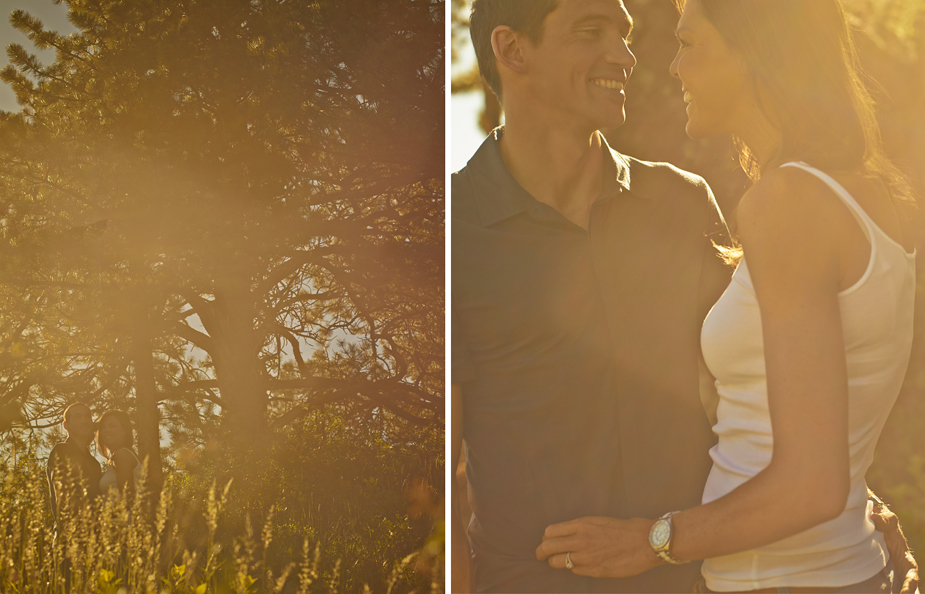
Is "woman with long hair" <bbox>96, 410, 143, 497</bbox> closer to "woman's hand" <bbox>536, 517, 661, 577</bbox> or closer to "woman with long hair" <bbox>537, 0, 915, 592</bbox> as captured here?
"woman's hand" <bbox>536, 517, 661, 577</bbox>

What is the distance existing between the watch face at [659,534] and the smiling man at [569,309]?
10.6 inches

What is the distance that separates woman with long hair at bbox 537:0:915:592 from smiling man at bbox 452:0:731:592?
0.22 metres

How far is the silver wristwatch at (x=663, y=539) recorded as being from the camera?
3.12 feet

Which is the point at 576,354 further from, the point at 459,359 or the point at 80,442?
Answer: the point at 80,442

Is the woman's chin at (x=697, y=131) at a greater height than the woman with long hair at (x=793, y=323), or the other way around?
the woman's chin at (x=697, y=131)

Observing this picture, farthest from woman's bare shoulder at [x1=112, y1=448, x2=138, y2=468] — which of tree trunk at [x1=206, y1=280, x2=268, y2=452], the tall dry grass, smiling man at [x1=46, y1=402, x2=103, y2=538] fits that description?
tree trunk at [x1=206, y1=280, x2=268, y2=452]

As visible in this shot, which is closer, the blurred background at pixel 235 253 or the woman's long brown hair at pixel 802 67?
the woman's long brown hair at pixel 802 67

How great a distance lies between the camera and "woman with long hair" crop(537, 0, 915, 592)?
32.4 inches

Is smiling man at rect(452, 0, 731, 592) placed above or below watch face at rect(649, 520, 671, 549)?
above

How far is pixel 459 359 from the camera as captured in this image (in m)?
1.36

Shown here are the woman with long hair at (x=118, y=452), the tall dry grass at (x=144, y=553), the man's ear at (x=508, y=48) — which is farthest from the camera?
the woman with long hair at (x=118, y=452)

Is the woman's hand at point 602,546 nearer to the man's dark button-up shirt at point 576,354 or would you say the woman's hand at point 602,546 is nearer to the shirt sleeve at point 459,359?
the man's dark button-up shirt at point 576,354

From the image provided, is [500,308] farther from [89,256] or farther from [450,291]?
[89,256]

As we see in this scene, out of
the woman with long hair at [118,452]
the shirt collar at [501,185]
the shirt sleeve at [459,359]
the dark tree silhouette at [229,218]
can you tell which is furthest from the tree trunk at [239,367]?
the shirt collar at [501,185]
